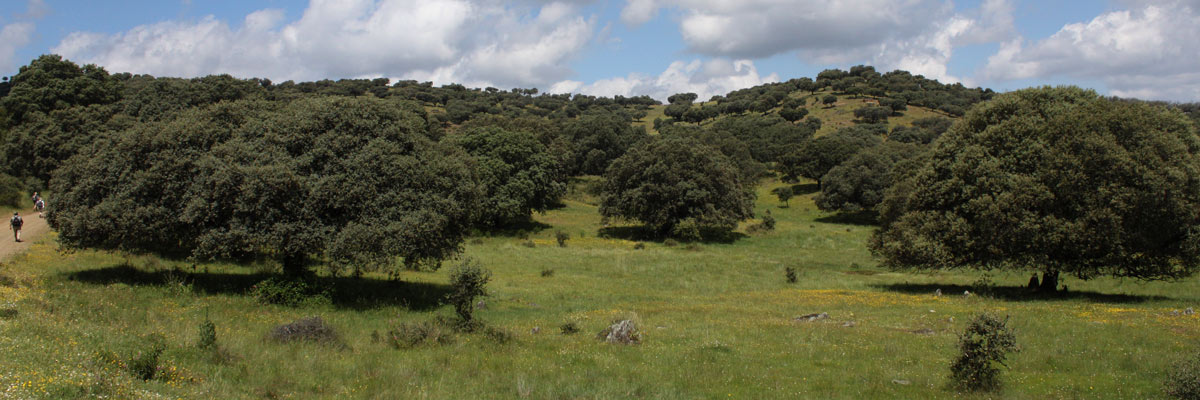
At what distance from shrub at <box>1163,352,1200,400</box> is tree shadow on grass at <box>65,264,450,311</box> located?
1971 cm

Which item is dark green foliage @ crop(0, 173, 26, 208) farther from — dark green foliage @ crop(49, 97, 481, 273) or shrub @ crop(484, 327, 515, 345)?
shrub @ crop(484, 327, 515, 345)

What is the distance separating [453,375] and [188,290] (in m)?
13.1

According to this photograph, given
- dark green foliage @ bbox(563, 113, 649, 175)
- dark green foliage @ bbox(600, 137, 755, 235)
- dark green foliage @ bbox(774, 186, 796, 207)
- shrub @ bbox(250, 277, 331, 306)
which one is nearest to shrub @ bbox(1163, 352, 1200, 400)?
shrub @ bbox(250, 277, 331, 306)

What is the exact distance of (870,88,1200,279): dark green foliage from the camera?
23.4 meters

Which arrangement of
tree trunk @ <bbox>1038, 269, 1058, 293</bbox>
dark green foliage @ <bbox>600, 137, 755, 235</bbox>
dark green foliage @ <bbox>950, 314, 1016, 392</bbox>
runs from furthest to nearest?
dark green foliage @ <bbox>600, 137, 755, 235</bbox>, tree trunk @ <bbox>1038, 269, 1058, 293</bbox>, dark green foliage @ <bbox>950, 314, 1016, 392</bbox>

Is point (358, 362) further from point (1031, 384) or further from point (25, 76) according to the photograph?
point (25, 76)

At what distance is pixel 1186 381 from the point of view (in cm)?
960

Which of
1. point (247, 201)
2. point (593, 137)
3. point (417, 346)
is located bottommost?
point (417, 346)

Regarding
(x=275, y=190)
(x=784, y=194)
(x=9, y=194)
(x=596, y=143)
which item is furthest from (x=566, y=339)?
(x=596, y=143)

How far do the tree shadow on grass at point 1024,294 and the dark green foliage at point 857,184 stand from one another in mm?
41566

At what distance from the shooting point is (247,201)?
20.1 m

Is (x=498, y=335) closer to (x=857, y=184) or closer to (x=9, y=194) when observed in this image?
(x=9, y=194)

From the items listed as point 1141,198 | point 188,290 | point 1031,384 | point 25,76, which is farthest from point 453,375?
point 25,76

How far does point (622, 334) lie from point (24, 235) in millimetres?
32835
